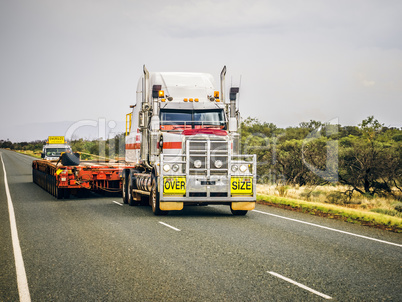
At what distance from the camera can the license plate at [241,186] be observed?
13555 millimetres

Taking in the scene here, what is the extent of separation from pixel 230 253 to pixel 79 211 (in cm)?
816

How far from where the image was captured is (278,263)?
7863 mm

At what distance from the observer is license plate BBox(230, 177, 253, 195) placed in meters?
13.6

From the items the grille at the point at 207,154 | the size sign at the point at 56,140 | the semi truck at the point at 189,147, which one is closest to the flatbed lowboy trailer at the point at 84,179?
the semi truck at the point at 189,147

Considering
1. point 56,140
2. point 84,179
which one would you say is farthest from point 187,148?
point 56,140

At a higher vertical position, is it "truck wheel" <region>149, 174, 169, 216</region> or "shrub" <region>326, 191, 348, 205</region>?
"truck wheel" <region>149, 174, 169, 216</region>

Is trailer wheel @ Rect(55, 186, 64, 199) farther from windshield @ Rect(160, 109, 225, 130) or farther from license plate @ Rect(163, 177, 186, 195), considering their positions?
license plate @ Rect(163, 177, 186, 195)

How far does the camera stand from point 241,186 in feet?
44.6

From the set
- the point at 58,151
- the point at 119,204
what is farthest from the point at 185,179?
the point at 58,151

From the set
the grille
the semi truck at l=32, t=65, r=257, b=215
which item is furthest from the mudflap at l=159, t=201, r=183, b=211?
the grille

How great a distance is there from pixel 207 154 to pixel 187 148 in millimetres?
604

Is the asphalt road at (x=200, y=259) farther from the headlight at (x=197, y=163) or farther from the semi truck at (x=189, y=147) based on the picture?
the headlight at (x=197, y=163)

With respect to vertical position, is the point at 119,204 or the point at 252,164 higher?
the point at 252,164

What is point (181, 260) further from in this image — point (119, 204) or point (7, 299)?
point (119, 204)
